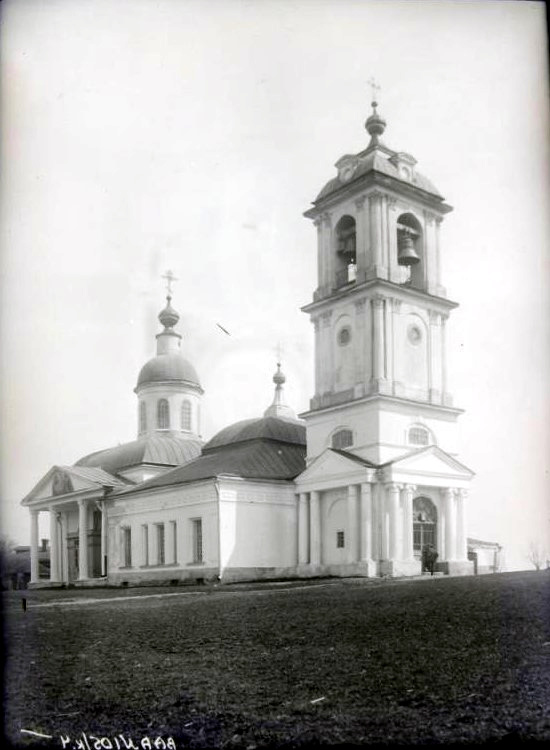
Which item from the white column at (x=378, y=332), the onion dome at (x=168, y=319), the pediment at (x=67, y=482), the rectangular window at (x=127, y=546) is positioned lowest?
the rectangular window at (x=127, y=546)

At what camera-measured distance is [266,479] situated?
32.6 metres

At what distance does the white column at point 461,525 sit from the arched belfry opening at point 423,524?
82 cm

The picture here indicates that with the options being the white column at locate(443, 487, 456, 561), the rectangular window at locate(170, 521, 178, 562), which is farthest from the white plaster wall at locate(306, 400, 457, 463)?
the rectangular window at locate(170, 521, 178, 562)

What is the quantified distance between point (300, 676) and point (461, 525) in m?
21.9

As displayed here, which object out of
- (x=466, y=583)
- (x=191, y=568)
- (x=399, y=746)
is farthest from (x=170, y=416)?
(x=399, y=746)

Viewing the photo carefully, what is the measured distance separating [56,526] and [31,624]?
1155 inches

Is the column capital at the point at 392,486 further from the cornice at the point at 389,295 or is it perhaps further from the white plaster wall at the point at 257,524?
the cornice at the point at 389,295

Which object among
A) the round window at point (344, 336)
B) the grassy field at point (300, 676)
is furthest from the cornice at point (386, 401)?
the grassy field at point (300, 676)

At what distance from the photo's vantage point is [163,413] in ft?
155

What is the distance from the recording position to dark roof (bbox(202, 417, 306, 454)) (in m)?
36.8

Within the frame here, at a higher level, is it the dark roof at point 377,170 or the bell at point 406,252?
the dark roof at point 377,170

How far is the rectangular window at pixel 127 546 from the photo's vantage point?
37656 millimetres

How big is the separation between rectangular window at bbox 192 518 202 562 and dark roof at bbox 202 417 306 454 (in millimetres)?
4826

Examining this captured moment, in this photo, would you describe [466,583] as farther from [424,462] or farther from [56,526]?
[56,526]
